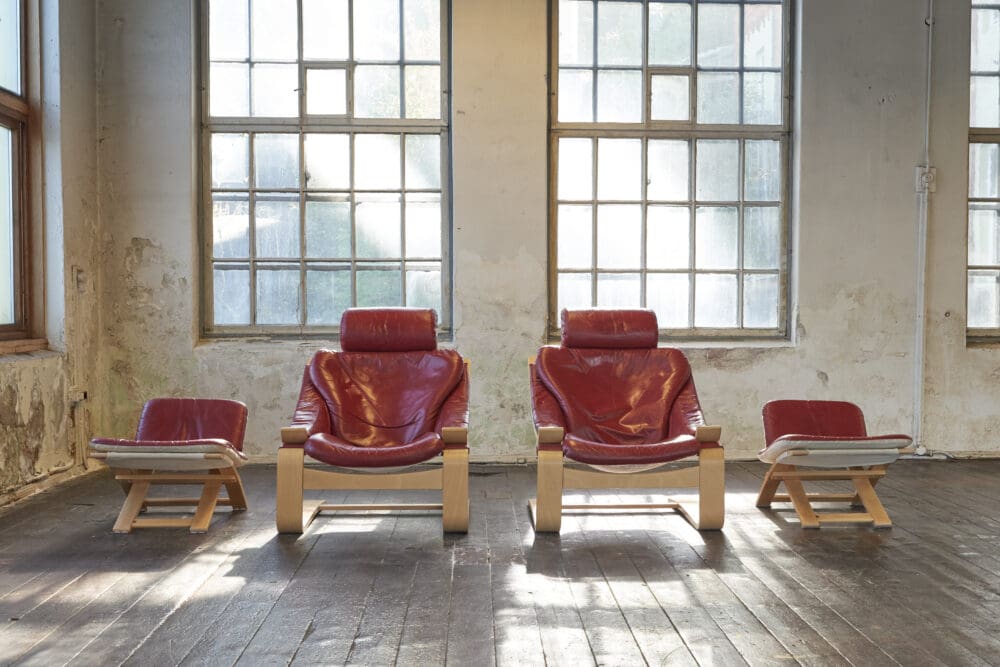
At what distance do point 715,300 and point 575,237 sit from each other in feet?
3.43

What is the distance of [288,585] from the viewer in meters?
3.42

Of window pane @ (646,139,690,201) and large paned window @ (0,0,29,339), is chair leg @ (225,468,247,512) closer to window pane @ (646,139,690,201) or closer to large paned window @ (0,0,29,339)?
large paned window @ (0,0,29,339)

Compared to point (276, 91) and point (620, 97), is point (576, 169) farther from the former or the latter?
point (276, 91)

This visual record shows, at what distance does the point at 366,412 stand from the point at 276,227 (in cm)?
201

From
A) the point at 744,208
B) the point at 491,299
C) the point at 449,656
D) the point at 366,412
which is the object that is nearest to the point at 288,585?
the point at 449,656

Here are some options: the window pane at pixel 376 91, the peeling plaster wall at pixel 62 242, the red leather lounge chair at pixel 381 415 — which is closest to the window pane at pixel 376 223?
the window pane at pixel 376 91

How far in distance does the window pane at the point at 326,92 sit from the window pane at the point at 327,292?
1036 mm

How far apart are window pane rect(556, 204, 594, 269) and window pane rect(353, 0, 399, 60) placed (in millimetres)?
1556

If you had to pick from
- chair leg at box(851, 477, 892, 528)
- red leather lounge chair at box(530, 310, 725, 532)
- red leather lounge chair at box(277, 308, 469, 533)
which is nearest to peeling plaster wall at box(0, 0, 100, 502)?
red leather lounge chair at box(277, 308, 469, 533)

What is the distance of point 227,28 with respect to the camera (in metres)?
6.33

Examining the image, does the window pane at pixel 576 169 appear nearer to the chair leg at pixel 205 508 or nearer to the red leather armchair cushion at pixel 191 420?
the red leather armchair cushion at pixel 191 420

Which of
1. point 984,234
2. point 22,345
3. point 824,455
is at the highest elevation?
point 984,234

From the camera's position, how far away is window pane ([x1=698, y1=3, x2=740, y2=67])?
6.47 metres

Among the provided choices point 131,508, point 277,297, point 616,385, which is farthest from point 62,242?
point 616,385
